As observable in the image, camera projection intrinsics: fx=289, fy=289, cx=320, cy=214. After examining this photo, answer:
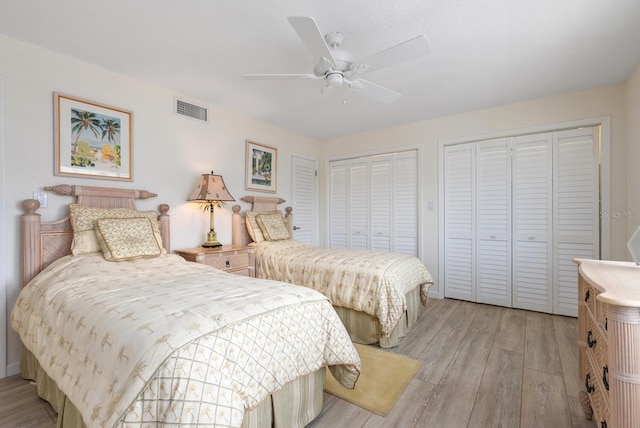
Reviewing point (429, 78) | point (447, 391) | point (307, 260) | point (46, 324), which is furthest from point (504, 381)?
point (46, 324)

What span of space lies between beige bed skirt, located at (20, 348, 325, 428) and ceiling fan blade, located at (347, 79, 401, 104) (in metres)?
2.02

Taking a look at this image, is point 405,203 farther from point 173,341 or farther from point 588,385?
point 173,341

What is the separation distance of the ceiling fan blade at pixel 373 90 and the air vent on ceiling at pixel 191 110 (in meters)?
1.97

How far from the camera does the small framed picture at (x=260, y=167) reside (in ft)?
13.0

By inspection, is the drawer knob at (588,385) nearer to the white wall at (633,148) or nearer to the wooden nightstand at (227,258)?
the white wall at (633,148)

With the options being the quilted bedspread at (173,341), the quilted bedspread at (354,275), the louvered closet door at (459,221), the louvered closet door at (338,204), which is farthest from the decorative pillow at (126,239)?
the louvered closet door at (459,221)

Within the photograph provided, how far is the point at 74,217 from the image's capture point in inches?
89.9

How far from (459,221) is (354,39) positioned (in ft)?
9.18

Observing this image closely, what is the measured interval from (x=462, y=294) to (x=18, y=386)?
4457mm

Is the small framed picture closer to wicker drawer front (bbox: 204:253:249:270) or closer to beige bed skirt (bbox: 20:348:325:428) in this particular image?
wicker drawer front (bbox: 204:253:249:270)

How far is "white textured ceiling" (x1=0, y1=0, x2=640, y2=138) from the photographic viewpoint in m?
1.87

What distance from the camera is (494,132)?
3.67 metres

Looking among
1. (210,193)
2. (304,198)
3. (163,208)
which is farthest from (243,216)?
(304,198)

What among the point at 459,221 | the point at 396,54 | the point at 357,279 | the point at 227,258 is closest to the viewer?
the point at 396,54
